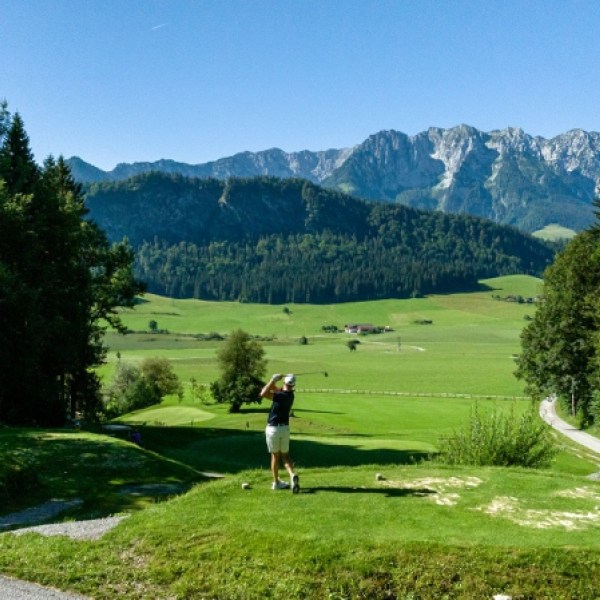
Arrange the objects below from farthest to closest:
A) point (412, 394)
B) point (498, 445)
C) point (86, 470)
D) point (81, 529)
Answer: point (412, 394)
point (498, 445)
point (86, 470)
point (81, 529)

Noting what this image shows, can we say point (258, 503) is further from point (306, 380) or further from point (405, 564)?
point (306, 380)

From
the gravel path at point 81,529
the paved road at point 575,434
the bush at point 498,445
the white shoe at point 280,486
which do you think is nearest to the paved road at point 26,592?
the gravel path at point 81,529

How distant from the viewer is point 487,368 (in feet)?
425

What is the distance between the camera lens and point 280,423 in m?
15.1

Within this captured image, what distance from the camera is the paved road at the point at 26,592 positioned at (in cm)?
1071

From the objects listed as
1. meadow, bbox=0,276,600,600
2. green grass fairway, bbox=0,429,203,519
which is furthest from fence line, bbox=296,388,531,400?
meadow, bbox=0,276,600,600

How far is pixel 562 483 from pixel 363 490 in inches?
241

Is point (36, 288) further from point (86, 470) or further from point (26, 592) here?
point (26, 592)

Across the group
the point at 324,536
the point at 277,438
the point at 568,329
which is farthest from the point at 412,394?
the point at 324,536

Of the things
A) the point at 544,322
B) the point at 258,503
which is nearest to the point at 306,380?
the point at 544,322

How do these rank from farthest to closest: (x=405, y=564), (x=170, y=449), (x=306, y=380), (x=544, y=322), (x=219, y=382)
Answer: (x=306, y=380) < (x=219, y=382) < (x=544, y=322) < (x=170, y=449) < (x=405, y=564)

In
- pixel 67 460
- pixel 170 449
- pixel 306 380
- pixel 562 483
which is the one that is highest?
pixel 562 483

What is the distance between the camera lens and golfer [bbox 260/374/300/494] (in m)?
14.9

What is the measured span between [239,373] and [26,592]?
62.9m
